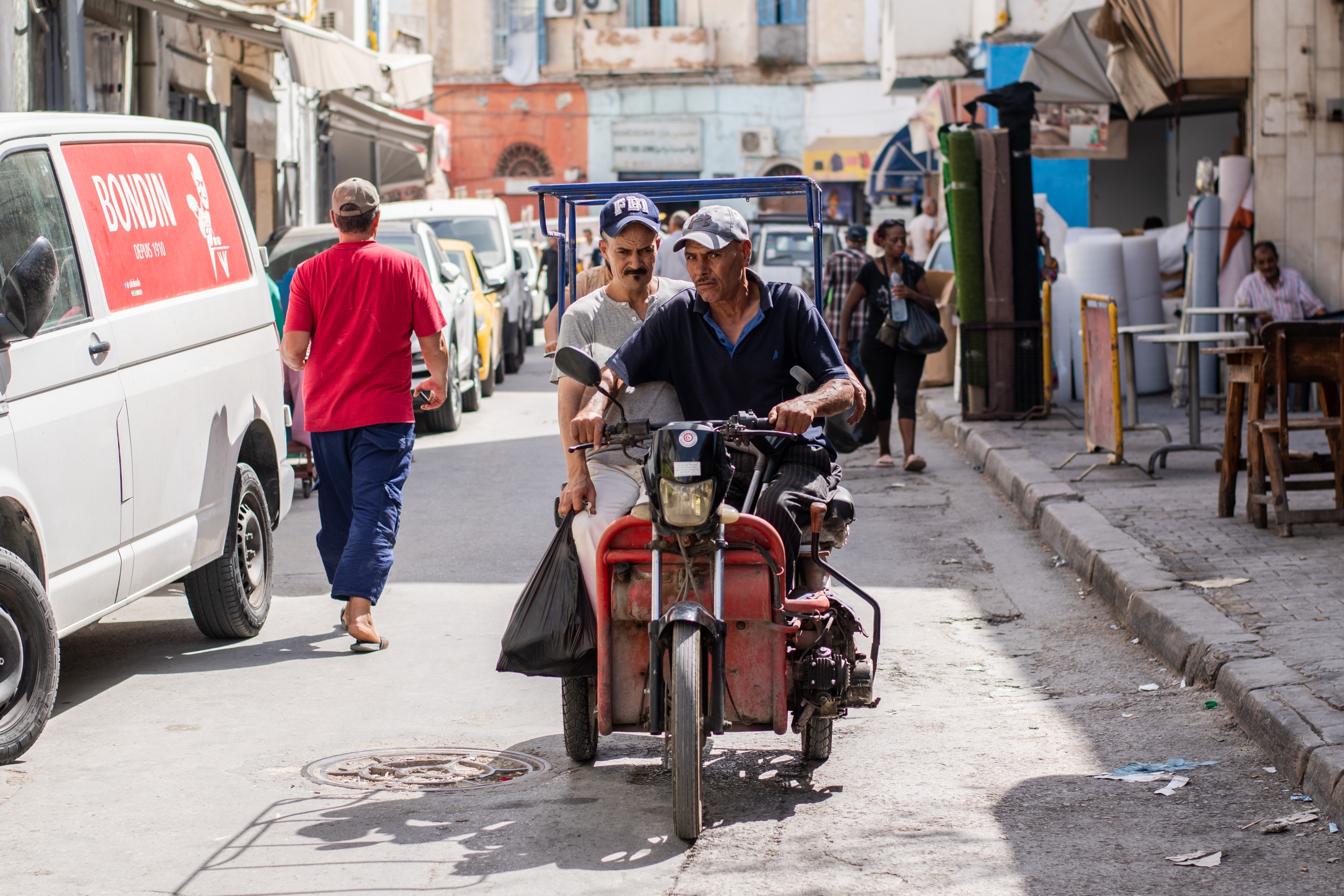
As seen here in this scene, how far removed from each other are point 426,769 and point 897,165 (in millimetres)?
25158

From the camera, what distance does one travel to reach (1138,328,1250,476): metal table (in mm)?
10695

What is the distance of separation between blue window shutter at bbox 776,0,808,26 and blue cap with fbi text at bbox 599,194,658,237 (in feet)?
136

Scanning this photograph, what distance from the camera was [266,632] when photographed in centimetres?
725

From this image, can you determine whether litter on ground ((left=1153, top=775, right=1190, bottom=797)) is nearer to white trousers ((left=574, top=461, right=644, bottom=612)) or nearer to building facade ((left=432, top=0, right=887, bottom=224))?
white trousers ((left=574, top=461, right=644, bottom=612))

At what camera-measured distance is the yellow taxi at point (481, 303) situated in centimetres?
1708

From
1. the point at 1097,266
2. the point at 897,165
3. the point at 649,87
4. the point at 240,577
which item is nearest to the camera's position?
the point at 240,577

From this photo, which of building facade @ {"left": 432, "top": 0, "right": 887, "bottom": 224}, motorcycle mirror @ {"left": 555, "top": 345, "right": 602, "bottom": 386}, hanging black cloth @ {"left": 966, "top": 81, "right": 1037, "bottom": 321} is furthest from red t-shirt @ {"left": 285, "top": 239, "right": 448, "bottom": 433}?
building facade @ {"left": 432, "top": 0, "right": 887, "bottom": 224}

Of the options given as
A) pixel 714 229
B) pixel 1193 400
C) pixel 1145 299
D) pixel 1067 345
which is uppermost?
pixel 714 229

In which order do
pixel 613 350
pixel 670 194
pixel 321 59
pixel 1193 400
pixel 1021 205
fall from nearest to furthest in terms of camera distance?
pixel 613 350 < pixel 670 194 < pixel 1193 400 < pixel 1021 205 < pixel 321 59

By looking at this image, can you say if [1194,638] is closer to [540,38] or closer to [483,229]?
[483,229]

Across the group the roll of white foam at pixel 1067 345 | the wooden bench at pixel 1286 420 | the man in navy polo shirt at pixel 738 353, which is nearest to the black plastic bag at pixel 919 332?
the wooden bench at pixel 1286 420

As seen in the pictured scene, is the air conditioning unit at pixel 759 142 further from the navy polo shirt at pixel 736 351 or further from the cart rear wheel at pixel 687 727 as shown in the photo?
the cart rear wheel at pixel 687 727

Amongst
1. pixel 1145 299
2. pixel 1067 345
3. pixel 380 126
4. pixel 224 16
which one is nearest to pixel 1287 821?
pixel 1067 345

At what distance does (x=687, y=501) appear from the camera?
4.34 meters
